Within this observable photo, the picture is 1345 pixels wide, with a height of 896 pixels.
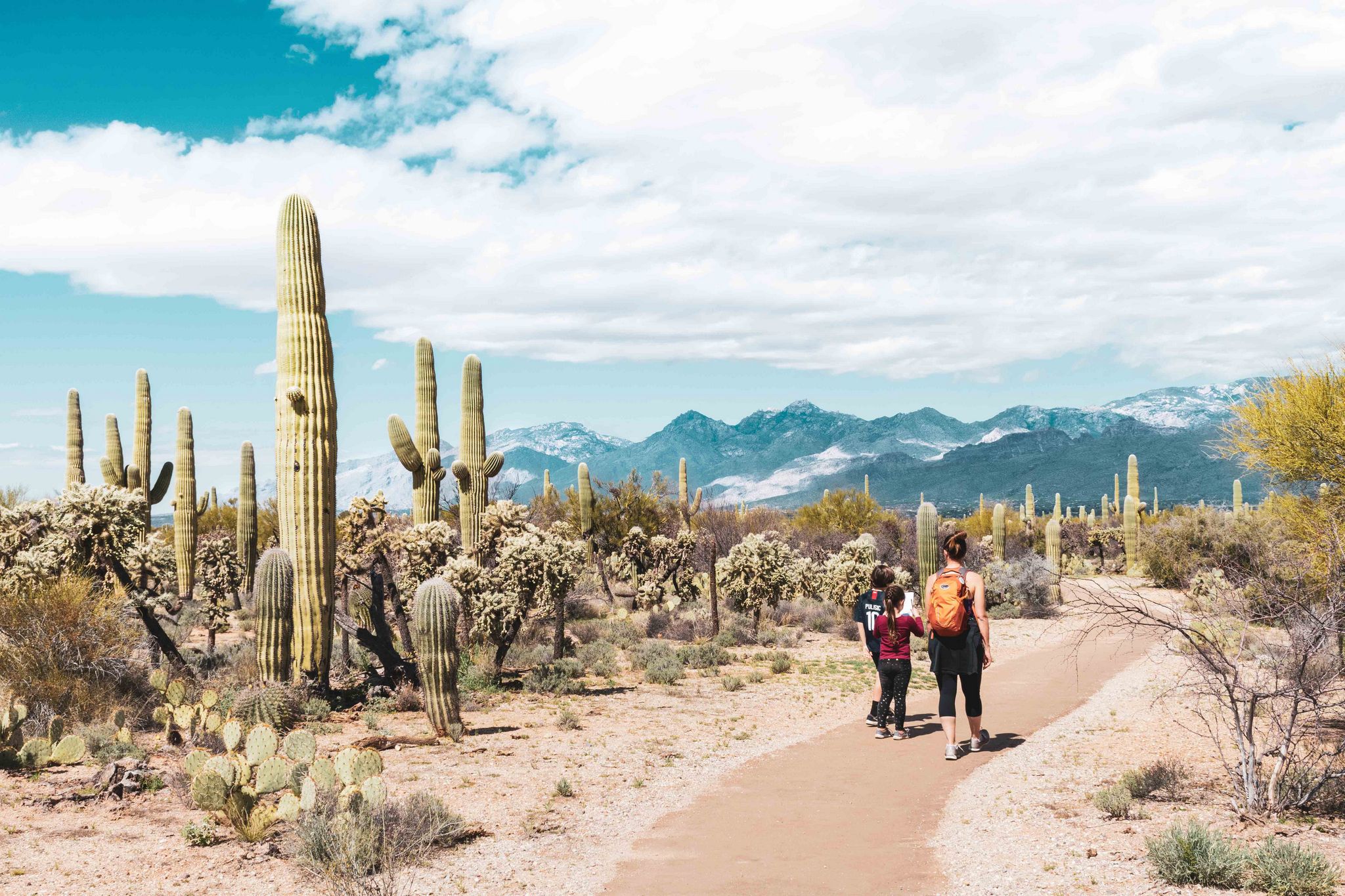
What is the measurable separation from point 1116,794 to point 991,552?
31.1 m

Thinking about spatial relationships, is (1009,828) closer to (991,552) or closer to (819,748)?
(819,748)

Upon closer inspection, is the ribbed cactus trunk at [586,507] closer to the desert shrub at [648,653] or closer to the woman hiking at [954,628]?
the desert shrub at [648,653]

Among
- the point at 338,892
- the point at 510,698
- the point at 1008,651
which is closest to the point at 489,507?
the point at 510,698

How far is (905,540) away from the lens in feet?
123

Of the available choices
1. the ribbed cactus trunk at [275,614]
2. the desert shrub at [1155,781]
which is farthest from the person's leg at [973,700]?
the ribbed cactus trunk at [275,614]

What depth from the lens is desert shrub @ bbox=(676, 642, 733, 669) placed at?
55.4 ft

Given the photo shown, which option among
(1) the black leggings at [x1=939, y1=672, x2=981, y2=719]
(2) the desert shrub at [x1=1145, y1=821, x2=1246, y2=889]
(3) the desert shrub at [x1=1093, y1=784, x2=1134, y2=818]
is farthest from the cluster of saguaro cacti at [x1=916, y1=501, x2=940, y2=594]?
(2) the desert shrub at [x1=1145, y1=821, x2=1246, y2=889]

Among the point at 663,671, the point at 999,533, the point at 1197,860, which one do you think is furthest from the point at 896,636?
the point at 999,533

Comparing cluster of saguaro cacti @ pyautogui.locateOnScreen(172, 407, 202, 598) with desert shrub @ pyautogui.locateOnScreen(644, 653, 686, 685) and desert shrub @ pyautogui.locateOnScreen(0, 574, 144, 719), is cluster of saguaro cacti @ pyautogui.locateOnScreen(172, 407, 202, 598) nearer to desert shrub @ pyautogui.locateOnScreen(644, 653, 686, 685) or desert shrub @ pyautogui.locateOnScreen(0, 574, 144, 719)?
desert shrub @ pyautogui.locateOnScreen(0, 574, 144, 719)

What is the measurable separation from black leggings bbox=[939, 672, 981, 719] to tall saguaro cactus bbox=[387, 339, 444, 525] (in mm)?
9272

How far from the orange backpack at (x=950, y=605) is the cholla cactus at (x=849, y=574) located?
14.3 meters

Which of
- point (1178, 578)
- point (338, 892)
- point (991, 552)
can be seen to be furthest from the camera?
point (991, 552)

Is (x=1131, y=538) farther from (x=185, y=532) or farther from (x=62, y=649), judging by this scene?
(x=62, y=649)

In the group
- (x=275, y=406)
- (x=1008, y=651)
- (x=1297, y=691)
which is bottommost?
(x=1008, y=651)
